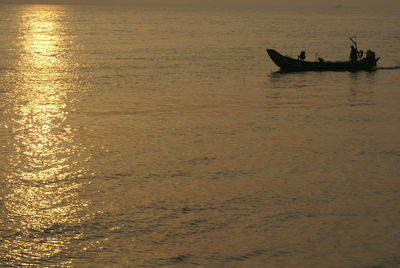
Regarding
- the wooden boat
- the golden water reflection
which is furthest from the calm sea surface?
the wooden boat

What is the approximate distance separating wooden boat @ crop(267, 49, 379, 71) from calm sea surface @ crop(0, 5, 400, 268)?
197 inches

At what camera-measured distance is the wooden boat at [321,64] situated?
4028 centimetres

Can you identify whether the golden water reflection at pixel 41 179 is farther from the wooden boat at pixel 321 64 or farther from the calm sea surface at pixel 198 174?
the wooden boat at pixel 321 64

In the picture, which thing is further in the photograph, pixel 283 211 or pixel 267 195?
pixel 267 195

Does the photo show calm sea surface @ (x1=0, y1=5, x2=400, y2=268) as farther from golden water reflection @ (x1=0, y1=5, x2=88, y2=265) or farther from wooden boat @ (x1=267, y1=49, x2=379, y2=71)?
wooden boat @ (x1=267, y1=49, x2=379, y2=71)

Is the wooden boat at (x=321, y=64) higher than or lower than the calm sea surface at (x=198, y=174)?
higher

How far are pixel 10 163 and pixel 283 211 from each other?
26.4ft

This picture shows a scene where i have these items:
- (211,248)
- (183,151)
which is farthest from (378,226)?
(183,151)

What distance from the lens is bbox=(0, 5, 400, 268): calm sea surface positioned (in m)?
12.6

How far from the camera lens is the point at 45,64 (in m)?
44.5

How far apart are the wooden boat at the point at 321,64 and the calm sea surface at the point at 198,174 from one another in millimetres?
4992

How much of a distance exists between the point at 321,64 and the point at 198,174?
24581mm

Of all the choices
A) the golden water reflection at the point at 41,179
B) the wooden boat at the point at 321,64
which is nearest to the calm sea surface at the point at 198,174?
the golden water reflection at the point at 41,179

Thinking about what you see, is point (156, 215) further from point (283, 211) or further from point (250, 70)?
point (250, 70)
